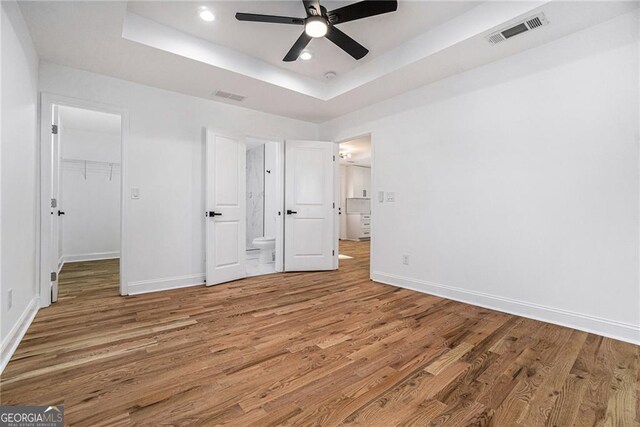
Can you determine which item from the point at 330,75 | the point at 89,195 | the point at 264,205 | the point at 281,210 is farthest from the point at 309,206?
the point at 89,195

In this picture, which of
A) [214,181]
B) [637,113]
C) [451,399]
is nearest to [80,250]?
[214,181]

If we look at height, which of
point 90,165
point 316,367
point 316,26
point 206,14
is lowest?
point 316,367

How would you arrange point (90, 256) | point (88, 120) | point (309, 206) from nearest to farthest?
point (309, 206) → point (88, 120) → point (90, 256)

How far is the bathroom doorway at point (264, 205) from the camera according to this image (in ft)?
15.4

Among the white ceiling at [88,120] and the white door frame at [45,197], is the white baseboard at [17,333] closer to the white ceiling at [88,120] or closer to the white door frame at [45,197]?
the white door frame at [45,197]

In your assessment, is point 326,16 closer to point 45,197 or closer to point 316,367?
point 316,367

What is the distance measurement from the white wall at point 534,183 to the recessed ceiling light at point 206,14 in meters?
2.37

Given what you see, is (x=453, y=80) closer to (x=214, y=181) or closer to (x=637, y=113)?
(x=637, y=113)

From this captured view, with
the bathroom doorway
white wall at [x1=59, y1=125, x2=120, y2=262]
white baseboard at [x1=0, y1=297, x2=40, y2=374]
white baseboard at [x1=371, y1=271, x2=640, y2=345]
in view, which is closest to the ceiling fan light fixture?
the bathroom doorway

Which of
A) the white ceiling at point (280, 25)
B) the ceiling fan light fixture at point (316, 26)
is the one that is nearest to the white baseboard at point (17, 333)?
the white ceiling at point (280, 25)

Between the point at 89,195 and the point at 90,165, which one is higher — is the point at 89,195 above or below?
below

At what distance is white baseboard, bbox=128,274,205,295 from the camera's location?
3.36 metres

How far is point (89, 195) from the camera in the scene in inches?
222

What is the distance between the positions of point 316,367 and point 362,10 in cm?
252
